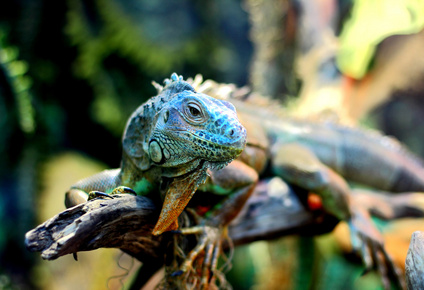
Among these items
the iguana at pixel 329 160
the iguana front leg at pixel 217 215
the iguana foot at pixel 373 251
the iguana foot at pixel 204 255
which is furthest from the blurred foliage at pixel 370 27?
the iguana foot at pixel 204 255

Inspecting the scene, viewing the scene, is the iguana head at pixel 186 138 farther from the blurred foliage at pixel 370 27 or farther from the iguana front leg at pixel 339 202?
the blurred foliage at pixel 370 27

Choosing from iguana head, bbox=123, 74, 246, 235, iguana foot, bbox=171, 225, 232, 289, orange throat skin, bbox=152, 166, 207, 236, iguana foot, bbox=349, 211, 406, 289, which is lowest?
iguana foot, bbox=349, 211, 406, 289

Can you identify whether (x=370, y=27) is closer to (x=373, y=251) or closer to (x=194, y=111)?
(x=373, y=251)

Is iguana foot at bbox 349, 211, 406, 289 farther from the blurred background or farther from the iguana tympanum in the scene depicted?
the iguana tympanum

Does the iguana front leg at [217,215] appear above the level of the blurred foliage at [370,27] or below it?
below

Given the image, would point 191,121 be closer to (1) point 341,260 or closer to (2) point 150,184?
(2) point 150,184

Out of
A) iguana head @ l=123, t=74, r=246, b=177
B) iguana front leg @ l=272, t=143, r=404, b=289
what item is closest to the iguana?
iguana front leg @ l=272, t=143, r=404, b=289

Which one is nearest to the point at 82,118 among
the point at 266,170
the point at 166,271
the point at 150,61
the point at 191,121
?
the point at 150,61

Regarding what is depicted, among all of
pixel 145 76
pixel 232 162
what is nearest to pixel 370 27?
pixel 232 162
